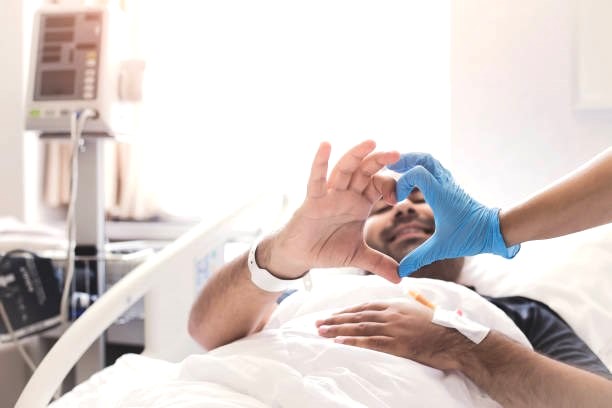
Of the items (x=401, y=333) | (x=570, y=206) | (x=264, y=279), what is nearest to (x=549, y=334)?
(x=401, y=333)

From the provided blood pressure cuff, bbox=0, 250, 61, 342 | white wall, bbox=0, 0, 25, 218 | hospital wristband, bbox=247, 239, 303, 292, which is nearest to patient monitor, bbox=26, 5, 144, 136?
blood pressure cuff, bbox=0, 250, 61, 342

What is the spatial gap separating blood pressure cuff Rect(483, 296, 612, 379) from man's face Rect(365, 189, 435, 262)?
0.26 m

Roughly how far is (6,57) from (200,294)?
5.52 ft

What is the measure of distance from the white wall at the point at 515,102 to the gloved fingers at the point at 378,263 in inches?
38.7

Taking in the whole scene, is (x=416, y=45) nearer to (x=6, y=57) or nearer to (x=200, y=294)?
(x=200, y=294)

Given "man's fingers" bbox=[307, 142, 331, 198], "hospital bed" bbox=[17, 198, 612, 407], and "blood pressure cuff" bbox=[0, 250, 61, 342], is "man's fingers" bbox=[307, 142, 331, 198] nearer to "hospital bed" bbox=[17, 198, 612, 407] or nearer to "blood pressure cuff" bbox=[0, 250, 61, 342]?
"hospital bed" bbox=[17, 198, 612, 407]

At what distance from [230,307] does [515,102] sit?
1.21m

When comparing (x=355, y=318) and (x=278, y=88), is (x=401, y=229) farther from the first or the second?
(x=278, y=88)

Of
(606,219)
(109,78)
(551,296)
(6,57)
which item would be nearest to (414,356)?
(606,219)

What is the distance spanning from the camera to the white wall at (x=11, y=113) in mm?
2381

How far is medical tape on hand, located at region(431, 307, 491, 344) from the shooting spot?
105 centimetres

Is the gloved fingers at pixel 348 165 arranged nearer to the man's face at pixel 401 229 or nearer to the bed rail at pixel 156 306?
the bed rail at pixel 156 306

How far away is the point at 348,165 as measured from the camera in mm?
955

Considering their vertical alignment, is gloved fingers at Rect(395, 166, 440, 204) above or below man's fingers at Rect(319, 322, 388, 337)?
above
